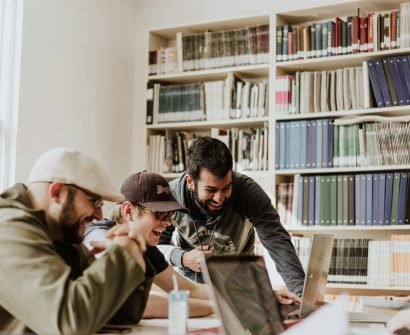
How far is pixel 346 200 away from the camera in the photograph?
397 centimetres

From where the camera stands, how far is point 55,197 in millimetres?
1500

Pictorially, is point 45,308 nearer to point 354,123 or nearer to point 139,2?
point 354,123

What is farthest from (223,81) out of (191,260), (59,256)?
(59,256)

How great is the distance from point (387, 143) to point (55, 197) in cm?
287

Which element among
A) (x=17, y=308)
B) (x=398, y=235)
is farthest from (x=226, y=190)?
(x=398, y=235)

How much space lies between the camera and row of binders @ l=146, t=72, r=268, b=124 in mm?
4359

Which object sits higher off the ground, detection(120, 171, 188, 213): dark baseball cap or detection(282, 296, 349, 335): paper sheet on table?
detection(120, 171, 188, 213): dark baseball cap

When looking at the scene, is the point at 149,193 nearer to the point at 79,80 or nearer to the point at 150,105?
the point at 79,80

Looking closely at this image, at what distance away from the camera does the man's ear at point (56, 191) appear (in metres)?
1.49

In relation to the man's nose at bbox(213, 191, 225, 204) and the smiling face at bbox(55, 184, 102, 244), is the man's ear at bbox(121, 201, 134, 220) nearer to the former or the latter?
the man's nose at bbox(213, 191, 225, 204)

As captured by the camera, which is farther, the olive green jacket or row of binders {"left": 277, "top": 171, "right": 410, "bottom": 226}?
row of binders {"left": 277, "top": 171, "right": 410, "bottom": 226}

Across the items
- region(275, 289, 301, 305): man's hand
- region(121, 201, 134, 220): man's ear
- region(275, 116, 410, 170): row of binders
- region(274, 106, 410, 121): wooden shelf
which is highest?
region(274, 106, 410, 121): wooden shelf

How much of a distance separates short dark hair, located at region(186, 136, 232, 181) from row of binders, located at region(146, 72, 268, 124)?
5.56 ft

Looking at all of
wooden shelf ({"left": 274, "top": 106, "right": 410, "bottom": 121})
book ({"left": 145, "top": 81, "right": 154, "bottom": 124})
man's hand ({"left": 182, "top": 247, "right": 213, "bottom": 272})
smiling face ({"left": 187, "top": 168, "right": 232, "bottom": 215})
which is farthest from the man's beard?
book ({"left": 145, "top": 81, "right": 154, "bottom": 124})
